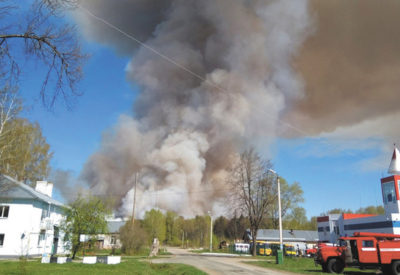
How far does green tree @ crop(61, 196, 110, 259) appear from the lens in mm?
25625

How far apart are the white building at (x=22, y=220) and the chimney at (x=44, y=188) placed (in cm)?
509

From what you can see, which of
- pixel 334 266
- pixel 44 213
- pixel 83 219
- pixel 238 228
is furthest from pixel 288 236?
pixel 334 266

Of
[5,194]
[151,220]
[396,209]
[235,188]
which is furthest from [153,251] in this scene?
[396,209]

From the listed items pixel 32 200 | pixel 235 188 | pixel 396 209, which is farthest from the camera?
pixel 396 209

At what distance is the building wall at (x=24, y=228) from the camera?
27.3m

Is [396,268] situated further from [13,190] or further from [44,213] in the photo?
[44,213]

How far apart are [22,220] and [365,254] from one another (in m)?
28.6

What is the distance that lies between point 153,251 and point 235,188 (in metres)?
12.6

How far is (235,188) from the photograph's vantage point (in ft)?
126

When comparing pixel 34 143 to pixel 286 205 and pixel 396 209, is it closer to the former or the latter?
pixel 286 205

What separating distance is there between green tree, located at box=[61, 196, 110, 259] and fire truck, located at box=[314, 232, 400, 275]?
728 inches

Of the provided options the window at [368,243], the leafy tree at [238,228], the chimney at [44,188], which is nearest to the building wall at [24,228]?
the chimney at [44,188]

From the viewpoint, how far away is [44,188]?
3778cm

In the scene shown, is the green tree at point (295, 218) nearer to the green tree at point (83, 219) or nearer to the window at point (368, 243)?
the green tree at point (83, 219)
